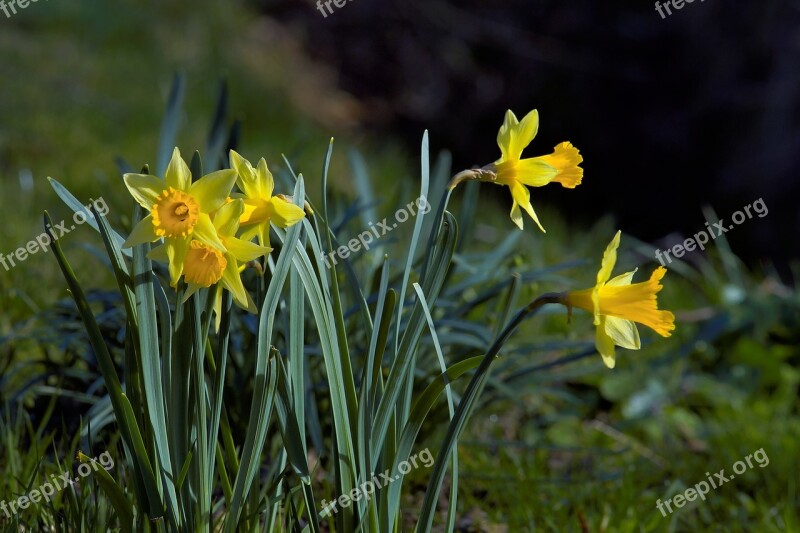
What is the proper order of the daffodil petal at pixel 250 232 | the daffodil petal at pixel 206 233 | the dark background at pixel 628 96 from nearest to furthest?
the daffodil petal at pixel 206 233 → the daffodil petal at pixel 250 232 → the dark background at pixel 628 96

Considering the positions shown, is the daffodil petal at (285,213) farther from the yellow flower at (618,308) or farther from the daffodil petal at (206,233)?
the yellow flower at (618,308)

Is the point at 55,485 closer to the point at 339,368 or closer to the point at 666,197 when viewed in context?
the point at 339,368

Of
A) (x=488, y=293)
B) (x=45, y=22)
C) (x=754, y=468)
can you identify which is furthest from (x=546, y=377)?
(x=45, y=22)

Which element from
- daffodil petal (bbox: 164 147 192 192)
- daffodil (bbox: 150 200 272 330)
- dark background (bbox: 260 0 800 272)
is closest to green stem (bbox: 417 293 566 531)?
daffodil (bbox: 150 200 272 330)

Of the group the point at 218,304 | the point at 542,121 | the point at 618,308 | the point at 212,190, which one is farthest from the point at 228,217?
the point at 542,121

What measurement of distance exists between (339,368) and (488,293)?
0.84m

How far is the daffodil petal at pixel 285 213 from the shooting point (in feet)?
3.66

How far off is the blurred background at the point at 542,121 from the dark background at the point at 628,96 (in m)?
0.01

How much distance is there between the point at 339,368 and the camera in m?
1.25

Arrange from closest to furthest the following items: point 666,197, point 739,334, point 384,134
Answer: point 739,334 < point 666,197 < point 384,134

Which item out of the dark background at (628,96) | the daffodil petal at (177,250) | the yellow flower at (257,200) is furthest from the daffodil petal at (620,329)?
the dark background at (628,96)

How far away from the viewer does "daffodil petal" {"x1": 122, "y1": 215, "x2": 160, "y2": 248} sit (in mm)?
1060

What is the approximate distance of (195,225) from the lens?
1066mm

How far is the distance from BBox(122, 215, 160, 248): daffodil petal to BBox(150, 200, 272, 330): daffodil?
0.02 metres
